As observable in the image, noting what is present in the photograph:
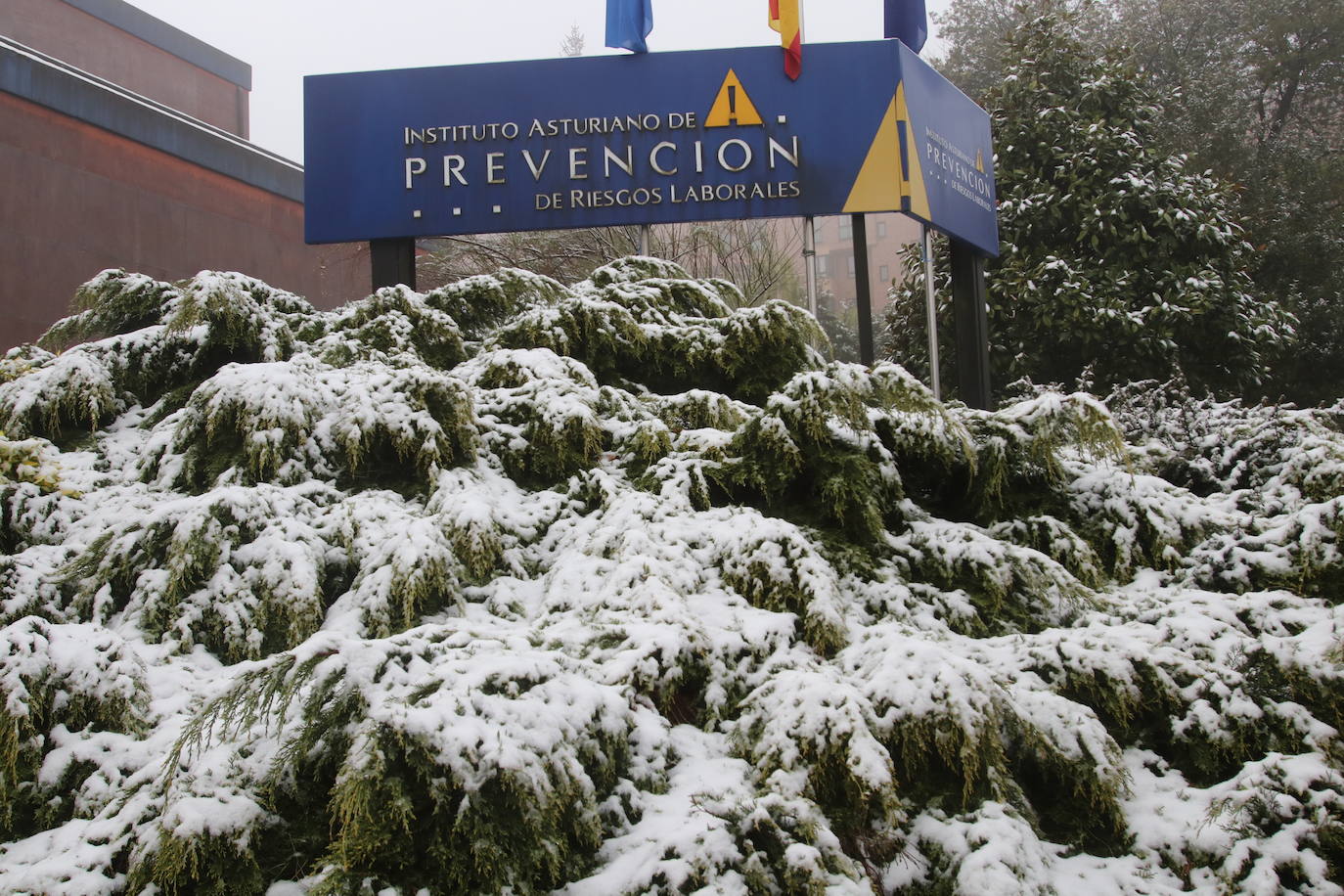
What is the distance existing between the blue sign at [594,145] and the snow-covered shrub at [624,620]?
2.35 metres

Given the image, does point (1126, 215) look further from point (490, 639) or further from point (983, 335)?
point (490, 639)

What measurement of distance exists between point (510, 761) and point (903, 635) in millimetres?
1033

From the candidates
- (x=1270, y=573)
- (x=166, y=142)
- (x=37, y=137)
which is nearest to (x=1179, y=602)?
(x=1270, y=573)

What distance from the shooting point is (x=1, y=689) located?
219 cm

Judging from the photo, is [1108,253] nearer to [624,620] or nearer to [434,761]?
[624,620]

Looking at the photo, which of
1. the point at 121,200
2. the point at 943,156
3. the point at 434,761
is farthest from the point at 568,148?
the point at 121,200

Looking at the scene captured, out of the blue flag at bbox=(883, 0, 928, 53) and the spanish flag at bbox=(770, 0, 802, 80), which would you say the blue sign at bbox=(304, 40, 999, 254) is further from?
the blue flag at bbox=(883, 0, 928, 53)

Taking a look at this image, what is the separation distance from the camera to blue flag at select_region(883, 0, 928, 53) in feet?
24.9

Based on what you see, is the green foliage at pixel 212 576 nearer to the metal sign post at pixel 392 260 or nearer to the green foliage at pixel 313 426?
the green foliage at pixel 313 426

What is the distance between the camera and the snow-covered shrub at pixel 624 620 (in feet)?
6.71

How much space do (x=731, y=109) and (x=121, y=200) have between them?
836 centimetres

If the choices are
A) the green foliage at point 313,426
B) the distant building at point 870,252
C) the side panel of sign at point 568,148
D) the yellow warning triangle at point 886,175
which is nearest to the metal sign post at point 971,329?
the yellow warning triangle at point 886,175

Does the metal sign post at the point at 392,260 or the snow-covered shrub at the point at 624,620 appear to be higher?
the metal sign post at the point at 392,260

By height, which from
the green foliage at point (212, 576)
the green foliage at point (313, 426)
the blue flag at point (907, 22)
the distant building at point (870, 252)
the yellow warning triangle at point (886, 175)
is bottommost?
the green foliage at point (212, 576)
